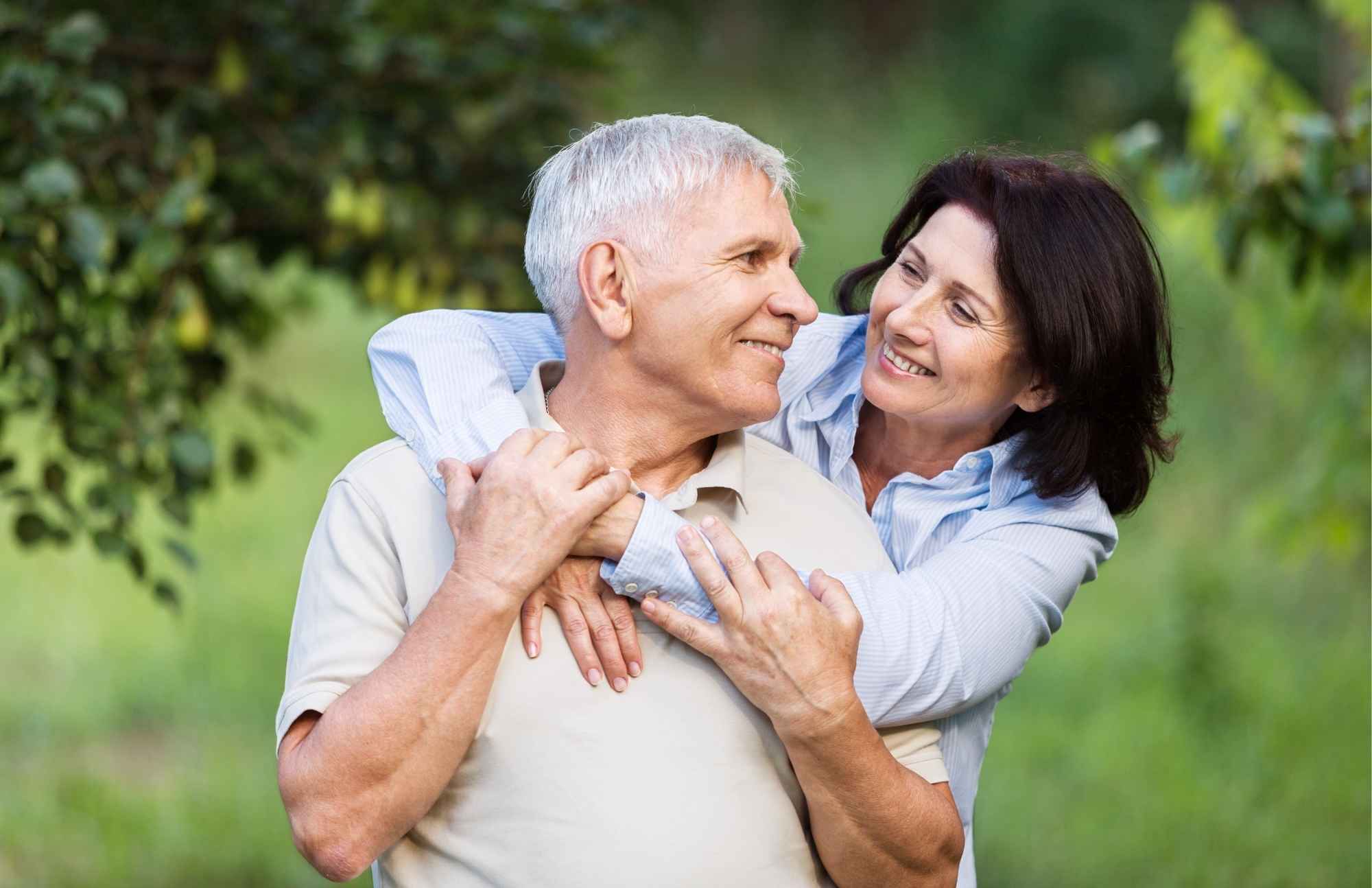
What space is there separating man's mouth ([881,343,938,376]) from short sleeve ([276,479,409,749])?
0.74 metres

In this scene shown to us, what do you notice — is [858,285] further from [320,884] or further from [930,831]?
[320,884]

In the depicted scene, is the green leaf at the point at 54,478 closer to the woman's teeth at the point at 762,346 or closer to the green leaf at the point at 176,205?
the green leaf at the point at 176,205

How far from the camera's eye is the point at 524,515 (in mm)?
1785

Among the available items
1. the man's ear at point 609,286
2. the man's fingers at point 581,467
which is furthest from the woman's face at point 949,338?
the man's fingers at point 581,467

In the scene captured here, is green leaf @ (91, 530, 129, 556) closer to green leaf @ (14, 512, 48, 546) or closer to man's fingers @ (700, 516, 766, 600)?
green leaf @ (14, 512, 48, 546)

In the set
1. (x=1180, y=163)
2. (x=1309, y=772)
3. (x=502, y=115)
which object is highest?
(x=1180, y=163)

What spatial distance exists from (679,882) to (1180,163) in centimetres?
194

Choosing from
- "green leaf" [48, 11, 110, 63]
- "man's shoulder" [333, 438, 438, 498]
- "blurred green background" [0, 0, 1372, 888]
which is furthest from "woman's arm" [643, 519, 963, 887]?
"green leaf" [48, 11, 110, 63]

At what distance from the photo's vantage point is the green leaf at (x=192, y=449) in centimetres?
275

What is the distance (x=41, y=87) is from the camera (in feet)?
8.42

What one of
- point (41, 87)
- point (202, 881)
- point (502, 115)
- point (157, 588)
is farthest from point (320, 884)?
point (41, 87)

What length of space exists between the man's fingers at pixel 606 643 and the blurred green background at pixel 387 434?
2.98 feet

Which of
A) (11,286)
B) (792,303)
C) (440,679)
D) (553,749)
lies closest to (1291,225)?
(792,303)

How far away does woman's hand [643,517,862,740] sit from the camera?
71.0 inches
